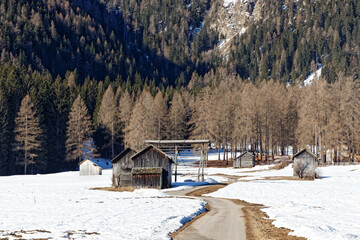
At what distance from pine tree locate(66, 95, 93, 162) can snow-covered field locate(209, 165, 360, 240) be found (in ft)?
164

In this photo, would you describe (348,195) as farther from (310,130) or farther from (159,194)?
(310,130)

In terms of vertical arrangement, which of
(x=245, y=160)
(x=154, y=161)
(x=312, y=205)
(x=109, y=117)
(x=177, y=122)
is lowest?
(x=312, y=205)

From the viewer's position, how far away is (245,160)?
81188 mm

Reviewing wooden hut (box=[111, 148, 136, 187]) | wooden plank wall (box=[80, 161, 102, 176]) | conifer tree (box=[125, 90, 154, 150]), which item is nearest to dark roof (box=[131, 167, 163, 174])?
wooden hut (box=[111, 148, 136, 187])

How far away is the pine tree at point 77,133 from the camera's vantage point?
278ft

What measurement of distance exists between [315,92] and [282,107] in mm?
16868

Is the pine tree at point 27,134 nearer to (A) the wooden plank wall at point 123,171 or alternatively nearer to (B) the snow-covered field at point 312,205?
(A) the wooden plank wall at point 123,171

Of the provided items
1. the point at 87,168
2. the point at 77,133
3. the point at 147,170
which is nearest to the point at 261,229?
the point at 147,170

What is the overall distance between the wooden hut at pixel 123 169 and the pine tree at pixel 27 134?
33185 millimetres

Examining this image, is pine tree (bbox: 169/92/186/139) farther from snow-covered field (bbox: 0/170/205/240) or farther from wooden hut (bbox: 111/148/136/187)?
snow-covered field (bbox: 0/170/205/240)

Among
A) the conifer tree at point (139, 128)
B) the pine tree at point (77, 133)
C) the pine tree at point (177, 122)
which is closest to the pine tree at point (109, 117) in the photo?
the conifer tree at point (139, 128)

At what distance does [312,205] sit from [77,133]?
6761 cm

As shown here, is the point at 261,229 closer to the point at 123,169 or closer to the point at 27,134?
the point at 123,169

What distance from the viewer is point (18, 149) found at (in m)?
78.2
